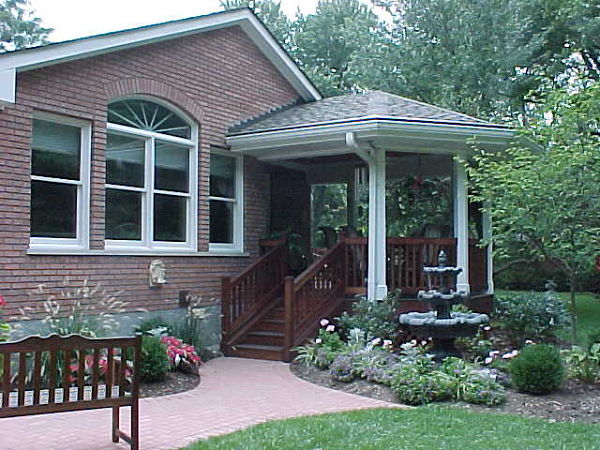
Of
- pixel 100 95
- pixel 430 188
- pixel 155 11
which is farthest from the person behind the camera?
pixel 155 11

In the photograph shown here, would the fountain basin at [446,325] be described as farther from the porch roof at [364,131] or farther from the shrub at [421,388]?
the porch roof at [364,131]

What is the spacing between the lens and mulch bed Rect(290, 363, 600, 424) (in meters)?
7.16

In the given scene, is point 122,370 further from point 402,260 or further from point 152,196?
point 402,260

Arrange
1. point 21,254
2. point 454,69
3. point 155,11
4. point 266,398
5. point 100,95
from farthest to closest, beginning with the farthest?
point 155,11 → point 454,69 → point 100,95 → point 21,254 → point 266,398

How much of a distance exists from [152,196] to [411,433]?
246 inches

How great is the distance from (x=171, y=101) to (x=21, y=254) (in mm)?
3632

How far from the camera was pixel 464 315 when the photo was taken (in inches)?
375

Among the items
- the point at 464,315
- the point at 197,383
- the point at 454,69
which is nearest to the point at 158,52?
the point at 197,383

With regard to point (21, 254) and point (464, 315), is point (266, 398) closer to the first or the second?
point (464, 315)

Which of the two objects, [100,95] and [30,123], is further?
[100,95]

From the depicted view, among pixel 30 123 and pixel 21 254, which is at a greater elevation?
pixel 30 123

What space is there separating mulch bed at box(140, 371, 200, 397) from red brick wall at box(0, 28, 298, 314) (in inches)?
68.9

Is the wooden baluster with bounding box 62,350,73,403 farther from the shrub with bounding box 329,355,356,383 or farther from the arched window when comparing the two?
the arched window

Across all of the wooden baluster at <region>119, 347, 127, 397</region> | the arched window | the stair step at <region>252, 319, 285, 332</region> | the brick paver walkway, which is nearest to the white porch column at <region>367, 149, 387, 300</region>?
the stair step at <region>252, 319, 285, 332</region>
